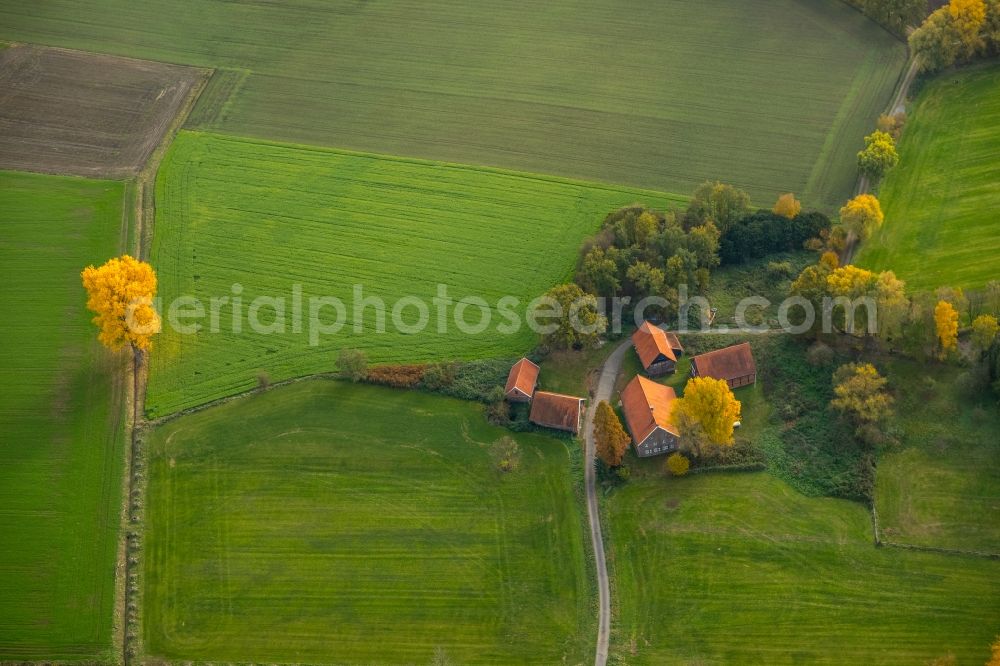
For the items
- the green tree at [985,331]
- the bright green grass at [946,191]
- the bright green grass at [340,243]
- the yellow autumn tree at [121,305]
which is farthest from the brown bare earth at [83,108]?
the green tree at [985,331]

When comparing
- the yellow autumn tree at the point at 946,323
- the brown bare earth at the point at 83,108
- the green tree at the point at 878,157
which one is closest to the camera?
the yellow autumn tree at the point at 946,323

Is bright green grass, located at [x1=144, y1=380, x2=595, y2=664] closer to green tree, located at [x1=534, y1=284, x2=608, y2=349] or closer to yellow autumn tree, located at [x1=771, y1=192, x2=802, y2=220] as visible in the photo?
green tree, located at [x1=534, y1=284, x2=608, y2=349]

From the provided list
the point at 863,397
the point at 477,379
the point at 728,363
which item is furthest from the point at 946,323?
the point at 477,379

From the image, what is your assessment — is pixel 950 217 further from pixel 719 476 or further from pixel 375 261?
pixel 375 261

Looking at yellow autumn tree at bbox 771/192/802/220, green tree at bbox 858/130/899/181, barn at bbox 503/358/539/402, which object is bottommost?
barn at bbox 503/358/539/402

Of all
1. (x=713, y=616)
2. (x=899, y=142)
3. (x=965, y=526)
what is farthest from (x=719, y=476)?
(x=899, y=142)

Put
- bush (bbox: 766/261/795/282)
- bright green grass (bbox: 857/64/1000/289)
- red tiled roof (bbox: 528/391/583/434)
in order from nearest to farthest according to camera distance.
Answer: red tiled roof (bbox: 528/391/583/434), bright green grass (bbox: 857/64/1000/289), bush (bbox: 766/261/795/282)

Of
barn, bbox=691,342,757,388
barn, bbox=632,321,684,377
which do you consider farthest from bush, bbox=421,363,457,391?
barn, bbox=691,342,757,388

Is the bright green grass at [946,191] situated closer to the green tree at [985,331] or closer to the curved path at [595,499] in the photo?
the green tree at [985,331]
